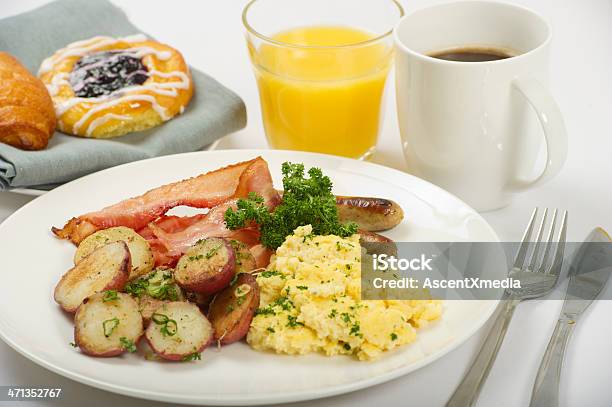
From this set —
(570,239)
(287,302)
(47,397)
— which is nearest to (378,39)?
(570,239)

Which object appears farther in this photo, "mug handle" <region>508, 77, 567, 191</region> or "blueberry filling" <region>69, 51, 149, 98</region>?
"blueberry filling" <region>69, 51, 149, 98</region>

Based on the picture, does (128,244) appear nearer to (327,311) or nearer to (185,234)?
(185,234)

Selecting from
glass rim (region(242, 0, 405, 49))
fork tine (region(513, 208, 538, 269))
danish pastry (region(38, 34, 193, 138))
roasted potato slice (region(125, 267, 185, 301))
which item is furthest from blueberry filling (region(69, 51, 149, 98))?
fork tine (region(513, 208, 538, 269))

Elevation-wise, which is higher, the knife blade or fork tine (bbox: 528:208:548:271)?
fork tine (bbox: 528:208:548:271)

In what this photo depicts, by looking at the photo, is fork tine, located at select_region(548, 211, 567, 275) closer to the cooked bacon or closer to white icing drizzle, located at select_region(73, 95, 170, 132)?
the cooked bacon

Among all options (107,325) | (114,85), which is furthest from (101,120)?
(107,325)

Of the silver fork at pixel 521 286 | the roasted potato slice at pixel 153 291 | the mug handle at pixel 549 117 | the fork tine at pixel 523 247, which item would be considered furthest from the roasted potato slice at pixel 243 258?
the mug handle at pixel 549 117
